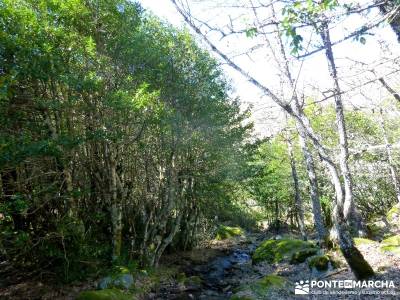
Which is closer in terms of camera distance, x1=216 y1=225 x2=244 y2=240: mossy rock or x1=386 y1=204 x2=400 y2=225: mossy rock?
x1=386 y1=204 x2=400 y2=225: mossy rock

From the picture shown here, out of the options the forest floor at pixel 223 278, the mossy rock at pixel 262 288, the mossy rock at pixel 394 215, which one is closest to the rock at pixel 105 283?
the forest floor at pixel 223 278

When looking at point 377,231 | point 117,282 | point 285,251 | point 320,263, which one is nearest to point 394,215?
point 377,231

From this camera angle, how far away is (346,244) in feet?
26.9

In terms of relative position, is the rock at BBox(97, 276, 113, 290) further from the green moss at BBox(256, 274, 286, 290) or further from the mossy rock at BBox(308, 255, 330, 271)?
the mossy rock at BBox(308, 255, 330, 271)

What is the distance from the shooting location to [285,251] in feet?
48.1

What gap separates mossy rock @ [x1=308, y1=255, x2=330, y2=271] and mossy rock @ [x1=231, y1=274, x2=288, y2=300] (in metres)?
1.63

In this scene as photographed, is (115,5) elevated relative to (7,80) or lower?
elevated

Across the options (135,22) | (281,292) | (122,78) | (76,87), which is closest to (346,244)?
(281,292)

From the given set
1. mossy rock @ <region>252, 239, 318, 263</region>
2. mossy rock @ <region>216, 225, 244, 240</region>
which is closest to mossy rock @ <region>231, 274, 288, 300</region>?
mossy rock @ <region>252, 239, 318, 263</region>

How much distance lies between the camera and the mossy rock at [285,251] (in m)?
13.1

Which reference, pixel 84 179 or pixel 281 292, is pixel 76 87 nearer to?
pixel 84 179

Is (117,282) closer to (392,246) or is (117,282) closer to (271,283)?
(271,283)

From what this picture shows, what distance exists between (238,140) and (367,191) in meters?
14.0

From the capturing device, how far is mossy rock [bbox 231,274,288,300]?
8.92m
